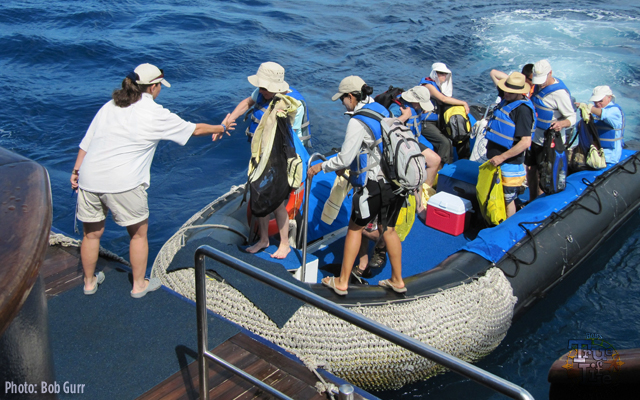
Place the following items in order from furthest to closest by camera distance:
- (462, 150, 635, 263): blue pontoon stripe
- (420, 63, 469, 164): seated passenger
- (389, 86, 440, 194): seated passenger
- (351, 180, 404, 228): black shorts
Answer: (420, 63, 469, 164): seated passenger, (389, 86, 440, 194): seated passenger, (462, 150, 635, 263): blue pontoon stripe, (351, 180, 404, 228): black shorts

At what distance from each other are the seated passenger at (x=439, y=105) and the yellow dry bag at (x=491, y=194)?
1060mm

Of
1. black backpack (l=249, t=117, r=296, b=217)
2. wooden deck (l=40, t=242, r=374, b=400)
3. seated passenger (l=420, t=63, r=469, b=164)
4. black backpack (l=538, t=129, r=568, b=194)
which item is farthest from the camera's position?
seated passenger (l=420, t=63, r=469, b=164)

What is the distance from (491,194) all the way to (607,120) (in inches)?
63.8

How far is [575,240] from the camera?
15.3 ft

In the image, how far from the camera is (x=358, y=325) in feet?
5.68

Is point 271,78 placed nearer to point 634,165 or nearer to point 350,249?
point 350,249

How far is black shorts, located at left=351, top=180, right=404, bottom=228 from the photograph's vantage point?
11.1ft

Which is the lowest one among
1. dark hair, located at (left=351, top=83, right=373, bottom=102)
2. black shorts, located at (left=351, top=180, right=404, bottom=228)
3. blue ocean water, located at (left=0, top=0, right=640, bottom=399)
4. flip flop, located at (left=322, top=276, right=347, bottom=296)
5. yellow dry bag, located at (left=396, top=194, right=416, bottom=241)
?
blue ocean water, located at (left=0, top=0, right=640, bottom=399)

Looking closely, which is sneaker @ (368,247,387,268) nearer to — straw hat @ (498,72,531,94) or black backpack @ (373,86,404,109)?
black backpack @ (373,86,404,109)

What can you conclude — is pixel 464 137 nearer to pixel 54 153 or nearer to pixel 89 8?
pixel 54 153

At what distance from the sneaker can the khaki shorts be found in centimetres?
195

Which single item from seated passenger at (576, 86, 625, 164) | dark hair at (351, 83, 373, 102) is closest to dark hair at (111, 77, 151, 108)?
dark hair at (351, 83, 373, 102)

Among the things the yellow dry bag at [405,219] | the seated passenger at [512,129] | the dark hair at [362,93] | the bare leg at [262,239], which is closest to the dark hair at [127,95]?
the dark hair at [362,93]

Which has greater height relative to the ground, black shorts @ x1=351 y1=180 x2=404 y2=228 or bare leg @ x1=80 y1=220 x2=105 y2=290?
black shorts @ x1=351 y1=180 x2=404 y2=228
